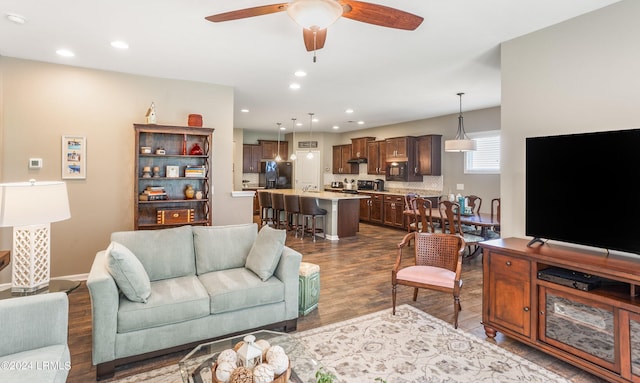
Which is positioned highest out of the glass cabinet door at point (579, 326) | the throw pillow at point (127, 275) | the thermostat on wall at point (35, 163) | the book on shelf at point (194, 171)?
the thermostat on wall at point (35, 163)

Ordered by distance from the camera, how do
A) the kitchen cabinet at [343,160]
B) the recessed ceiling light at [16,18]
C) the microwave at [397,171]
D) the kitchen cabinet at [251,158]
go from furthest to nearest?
the kitchen cabinet at [251,158] < the kitchen cabinet at [343,160] < the microwave at [397,171] < the recessed ceiling light at [16,18]

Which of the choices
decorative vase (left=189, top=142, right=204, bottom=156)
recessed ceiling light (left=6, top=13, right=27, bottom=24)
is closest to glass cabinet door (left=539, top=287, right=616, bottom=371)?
decorative vase (left=189, top=142, right=204, bottom=156)

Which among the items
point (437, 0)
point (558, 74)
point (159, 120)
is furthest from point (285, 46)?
point (558, 74)

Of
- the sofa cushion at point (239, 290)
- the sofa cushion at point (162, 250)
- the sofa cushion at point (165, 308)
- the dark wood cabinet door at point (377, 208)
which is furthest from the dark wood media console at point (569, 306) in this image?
the dark wood cabinet door at point (377, 208)

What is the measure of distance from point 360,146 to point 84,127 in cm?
716

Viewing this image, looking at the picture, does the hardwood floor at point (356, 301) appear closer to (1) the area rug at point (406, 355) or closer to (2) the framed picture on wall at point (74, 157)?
(1) the area rug at point (406, 355)

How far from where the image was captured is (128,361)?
2.40 metres

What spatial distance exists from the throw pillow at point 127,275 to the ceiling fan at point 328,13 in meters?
1.78

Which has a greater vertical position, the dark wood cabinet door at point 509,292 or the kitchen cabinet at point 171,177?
the kitchen cabinet at point 171,177

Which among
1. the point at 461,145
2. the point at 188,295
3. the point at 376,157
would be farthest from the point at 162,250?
the point at 376,157

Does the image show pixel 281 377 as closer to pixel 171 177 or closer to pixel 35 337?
pixel 35 337

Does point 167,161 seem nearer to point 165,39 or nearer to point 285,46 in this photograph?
Result: point 165,39

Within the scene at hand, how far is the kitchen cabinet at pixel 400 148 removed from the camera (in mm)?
8414

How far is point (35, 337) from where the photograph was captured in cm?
180
